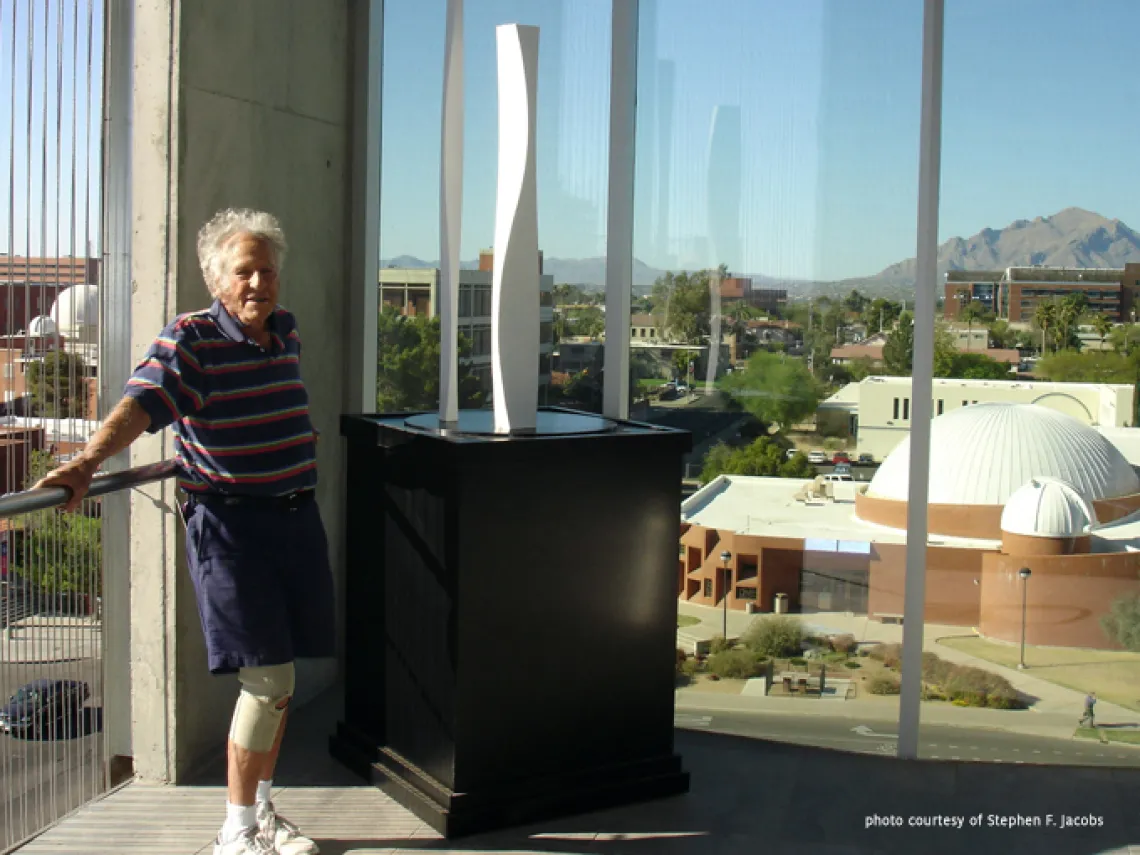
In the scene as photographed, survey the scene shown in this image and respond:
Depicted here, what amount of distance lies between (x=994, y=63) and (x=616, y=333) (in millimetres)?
1376

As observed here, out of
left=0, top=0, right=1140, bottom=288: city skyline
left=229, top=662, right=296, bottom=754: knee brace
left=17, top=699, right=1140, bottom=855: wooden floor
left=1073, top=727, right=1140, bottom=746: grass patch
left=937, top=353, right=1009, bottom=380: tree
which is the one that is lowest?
left=17, top=699, right=1140, bottom=855: wooden floor

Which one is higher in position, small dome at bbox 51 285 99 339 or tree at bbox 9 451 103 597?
small dome at bbox 51 285 99 339

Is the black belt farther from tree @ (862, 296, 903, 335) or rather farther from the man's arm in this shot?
tree @ (862, 296, 903, 335)

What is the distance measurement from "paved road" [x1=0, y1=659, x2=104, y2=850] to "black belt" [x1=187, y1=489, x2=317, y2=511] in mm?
563

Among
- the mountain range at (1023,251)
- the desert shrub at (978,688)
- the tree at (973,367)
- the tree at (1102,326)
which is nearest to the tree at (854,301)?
the mountain range at (1023,251)

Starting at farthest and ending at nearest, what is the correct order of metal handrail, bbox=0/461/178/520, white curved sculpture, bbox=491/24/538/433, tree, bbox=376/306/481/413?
tree, bbox=376/306/481/413
white curved sculpture, bbox=491/24/538/433
metal handrail, bbox=0/461/178/520

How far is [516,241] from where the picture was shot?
3.10 m

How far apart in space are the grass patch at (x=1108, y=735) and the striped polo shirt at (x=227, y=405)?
7.72 feet

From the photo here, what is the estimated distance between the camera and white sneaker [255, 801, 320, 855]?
2738mm

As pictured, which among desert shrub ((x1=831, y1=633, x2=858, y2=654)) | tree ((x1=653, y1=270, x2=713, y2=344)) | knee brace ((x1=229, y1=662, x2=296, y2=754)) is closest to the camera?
knee brace ((x1=229, y1=662, x2=296, y2=754))

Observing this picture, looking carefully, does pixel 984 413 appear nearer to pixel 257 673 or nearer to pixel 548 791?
pixel 548 791

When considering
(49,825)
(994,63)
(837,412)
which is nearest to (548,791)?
(49,825)

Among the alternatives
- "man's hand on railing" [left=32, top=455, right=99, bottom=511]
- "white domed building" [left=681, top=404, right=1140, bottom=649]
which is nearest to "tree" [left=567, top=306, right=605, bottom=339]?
"white domed building" [left=681, top=404, right=1140, bottom=649]

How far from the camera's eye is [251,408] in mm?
2604
